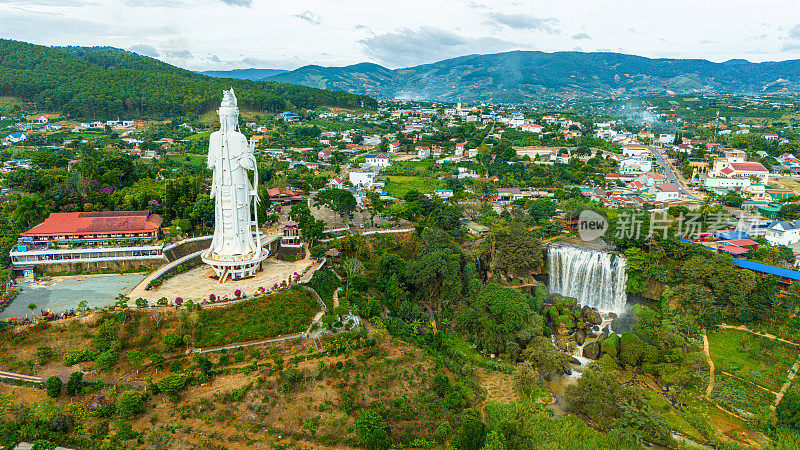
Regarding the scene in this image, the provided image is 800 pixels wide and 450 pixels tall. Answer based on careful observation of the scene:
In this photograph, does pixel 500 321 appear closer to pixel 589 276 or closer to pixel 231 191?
pixel 589 276

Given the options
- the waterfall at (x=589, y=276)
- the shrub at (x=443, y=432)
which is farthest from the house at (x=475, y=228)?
the shrub at (x=443, y=432)

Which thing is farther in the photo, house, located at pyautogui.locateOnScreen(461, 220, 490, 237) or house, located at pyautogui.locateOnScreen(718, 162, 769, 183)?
house, located at pyautogui.locateOnScreen(718, 162, 769, 183)

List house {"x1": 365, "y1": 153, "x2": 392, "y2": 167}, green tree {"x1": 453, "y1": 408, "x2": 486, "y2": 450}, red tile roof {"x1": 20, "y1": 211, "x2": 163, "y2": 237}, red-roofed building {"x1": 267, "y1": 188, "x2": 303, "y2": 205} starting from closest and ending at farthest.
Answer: green tree {"x1": 453, "y1": 408, "x2": 486, "y2": 450}
red tile roof {"x1": 20, "y1": 211, "x2": 163, "y2": 237}
red-roofed building {"x1": 267, "y1": 188, "x2": 303, "y2": 205}
house {"x1": 365, "y1": 153, "x2": 392, "y2": 167}

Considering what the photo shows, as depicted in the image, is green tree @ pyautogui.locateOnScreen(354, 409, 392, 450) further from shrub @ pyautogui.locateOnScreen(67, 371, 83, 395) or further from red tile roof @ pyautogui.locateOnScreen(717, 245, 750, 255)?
red tile roof @ pyautogui.locateOnScreen(717, 245, 750, 255)

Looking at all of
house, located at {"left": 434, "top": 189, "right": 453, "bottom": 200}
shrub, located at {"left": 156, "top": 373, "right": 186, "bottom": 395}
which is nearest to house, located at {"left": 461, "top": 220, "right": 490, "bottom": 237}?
house, located at {"left": 434, "top": 189, "right": 453, "bottom": 200}

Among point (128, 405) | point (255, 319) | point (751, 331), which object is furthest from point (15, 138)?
point (751, 331)

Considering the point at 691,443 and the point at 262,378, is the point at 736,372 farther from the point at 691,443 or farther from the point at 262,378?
the point at 262,378
